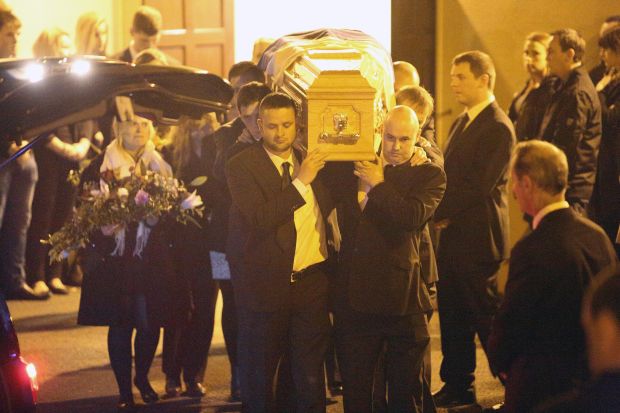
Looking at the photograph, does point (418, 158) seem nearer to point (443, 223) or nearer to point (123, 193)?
point (443, 223)

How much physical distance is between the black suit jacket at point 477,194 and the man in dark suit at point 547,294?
2380 millimetres

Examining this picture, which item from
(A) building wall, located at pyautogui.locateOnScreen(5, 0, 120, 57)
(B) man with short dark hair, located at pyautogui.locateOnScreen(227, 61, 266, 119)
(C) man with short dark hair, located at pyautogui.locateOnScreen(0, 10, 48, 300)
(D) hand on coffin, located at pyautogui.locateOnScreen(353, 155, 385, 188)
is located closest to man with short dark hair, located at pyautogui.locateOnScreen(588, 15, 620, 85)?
(B) man with short dark hair, located at pyautogui.locateOnScreen(227, 61, 266, 119)

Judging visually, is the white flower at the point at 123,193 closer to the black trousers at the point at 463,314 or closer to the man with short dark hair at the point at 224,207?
the man with short dark hair at the point at 224,207

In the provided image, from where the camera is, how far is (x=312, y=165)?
17.8 feet

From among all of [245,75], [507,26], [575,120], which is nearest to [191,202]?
[245,75]

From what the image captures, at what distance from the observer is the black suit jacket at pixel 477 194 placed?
674 centimetres

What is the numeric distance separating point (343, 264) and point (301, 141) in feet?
2.25

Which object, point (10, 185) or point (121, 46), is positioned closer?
point (10, 185)

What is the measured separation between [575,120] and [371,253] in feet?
10.4

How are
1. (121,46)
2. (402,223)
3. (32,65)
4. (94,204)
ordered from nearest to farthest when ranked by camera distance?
(32,65)
(402,223)
(94,204)
(121,46)

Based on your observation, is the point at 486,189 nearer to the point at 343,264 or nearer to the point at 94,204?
the point at 343,264

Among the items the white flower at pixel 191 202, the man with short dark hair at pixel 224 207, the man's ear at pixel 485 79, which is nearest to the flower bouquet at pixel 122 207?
the white flower at pixel 191 202

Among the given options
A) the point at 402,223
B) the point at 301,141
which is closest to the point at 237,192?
the point at 301,141

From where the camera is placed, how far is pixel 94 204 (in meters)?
6.57
